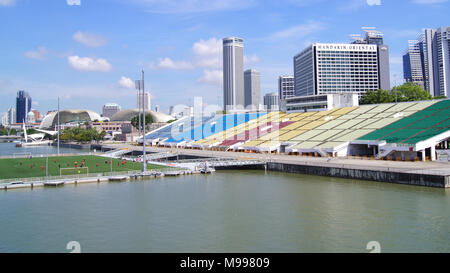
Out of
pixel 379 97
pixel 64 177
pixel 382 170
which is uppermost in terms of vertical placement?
pixel 379 97

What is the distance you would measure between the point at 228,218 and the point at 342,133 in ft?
125

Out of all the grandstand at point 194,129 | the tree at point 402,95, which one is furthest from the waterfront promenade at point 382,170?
the tree at point 402,95

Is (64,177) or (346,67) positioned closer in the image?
(64,177)

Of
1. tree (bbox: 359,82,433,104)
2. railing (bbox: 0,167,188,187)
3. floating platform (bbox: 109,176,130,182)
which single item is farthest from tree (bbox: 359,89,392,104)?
floating platform (bbox: 109,176,130,182)

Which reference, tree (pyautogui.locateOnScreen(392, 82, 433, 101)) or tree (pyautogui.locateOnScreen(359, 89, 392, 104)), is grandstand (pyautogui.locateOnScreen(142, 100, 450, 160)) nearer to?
tree (pyautogui.locateOnScreen(359, 89, 392, 104))

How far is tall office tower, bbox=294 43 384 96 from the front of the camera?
16100 centimetres

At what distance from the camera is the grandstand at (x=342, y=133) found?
46.0m

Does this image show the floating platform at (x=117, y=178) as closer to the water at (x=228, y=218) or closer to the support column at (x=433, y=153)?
the water at (x=228, y=218)

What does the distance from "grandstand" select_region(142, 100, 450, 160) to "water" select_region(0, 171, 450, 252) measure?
1321 centimetres

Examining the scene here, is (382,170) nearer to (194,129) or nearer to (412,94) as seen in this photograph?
(194,129)

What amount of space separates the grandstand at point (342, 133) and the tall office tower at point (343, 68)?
3204 inches

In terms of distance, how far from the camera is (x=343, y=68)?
161375 mm

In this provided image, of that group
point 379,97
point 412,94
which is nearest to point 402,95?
point 412,94

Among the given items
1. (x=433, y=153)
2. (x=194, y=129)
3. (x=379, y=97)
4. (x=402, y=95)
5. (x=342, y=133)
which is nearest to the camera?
(x=433, y=153)
